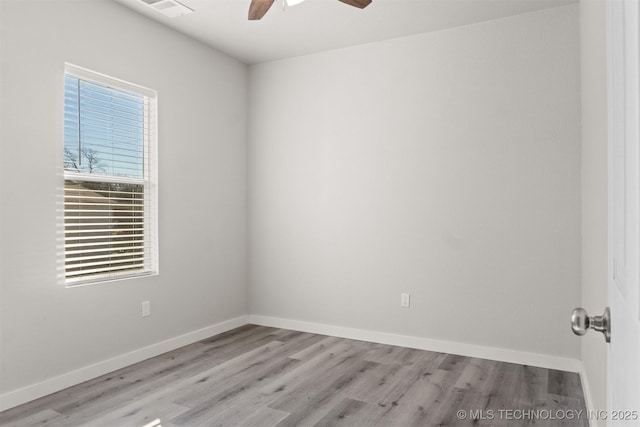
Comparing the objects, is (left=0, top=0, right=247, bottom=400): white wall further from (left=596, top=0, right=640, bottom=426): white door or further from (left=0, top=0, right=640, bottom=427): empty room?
(left=596, top=0, right=640, bottom=426): white door

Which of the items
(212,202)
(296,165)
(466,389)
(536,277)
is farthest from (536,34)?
(212,202)

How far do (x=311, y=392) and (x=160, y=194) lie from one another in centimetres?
205

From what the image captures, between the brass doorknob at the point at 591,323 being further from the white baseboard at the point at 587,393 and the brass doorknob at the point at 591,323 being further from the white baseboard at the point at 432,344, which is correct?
the white baseboard at the point at 432,344

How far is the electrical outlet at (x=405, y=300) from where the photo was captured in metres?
3.97

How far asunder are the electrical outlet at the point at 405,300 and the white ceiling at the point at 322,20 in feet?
7.64

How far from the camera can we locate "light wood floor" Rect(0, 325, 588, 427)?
A: 2.55 metres

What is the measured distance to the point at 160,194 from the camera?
3.77 metres

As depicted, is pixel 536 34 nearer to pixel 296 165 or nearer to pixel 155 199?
pixel 296 165

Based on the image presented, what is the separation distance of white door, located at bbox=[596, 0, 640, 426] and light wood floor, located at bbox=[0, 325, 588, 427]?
198 cm

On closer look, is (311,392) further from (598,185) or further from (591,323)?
(591,323)

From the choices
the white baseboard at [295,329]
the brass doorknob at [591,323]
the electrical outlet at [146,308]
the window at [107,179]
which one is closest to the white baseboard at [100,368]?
the white baseboard at [295,329]

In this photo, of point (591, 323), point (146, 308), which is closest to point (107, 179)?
point (146, 308)

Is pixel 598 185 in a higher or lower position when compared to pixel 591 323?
higher

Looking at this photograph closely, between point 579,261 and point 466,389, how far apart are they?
1.31 m
